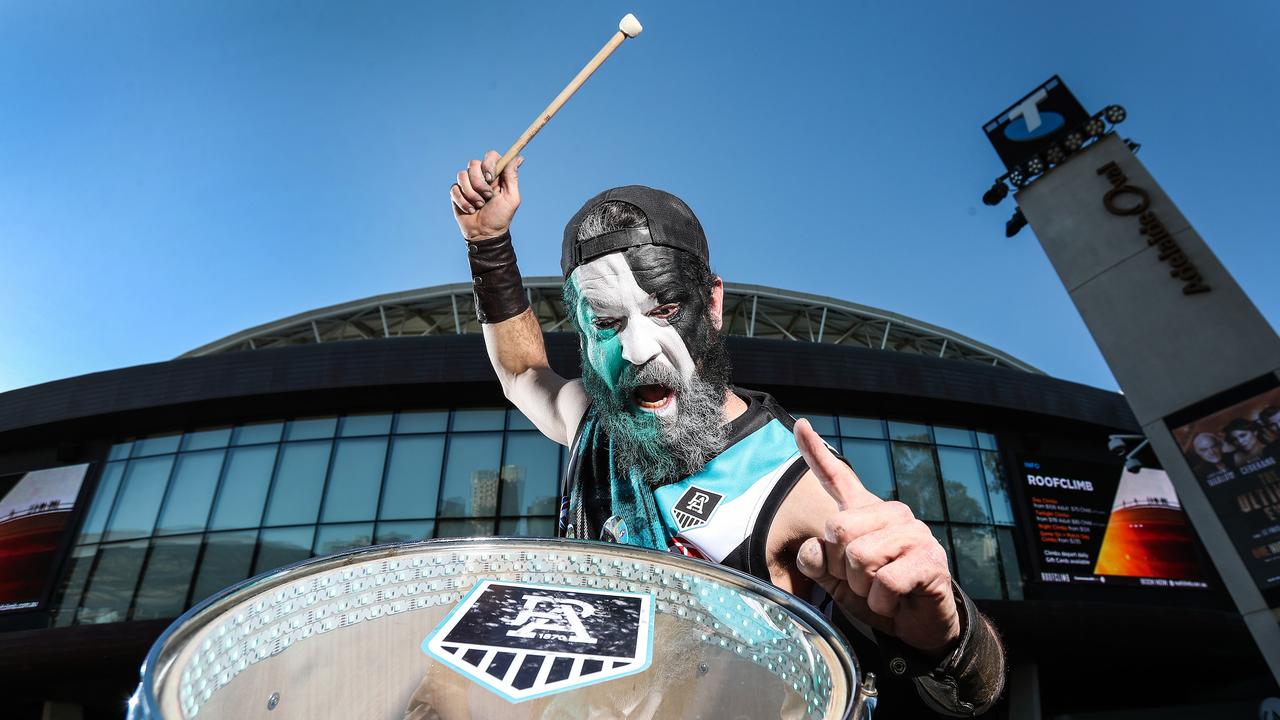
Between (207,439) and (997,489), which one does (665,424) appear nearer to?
(997,489)

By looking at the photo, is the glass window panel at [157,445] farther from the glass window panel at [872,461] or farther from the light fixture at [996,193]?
the light fixture at [996,193]

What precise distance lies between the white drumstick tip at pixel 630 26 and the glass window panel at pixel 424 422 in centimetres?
1298

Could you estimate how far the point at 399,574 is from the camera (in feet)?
3.36

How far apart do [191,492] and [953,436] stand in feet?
53.5

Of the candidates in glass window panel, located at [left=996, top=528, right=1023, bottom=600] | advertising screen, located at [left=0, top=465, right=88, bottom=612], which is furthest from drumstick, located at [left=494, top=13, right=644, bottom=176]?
advertising screen, located at [left=0, top=465, right=88, bottom=612]

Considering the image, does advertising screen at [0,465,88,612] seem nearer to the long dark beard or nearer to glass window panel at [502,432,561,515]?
glass window panel at [502,432,561,515]

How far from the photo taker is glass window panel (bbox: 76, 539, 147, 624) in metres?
13.4

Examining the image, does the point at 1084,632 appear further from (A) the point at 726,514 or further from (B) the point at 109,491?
(B) the point at 109,491

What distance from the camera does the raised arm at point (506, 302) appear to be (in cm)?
248

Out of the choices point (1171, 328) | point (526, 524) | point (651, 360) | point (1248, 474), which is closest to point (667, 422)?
point (651, 360)

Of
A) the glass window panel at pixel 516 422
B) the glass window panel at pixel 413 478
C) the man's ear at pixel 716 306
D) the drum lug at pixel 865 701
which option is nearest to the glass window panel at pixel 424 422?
the glass window panel at pixel 413 478

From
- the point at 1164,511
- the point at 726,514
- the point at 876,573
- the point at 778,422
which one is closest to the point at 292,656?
the point at 876,573

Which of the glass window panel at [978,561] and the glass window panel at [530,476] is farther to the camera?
the glass window panel at [978,561]

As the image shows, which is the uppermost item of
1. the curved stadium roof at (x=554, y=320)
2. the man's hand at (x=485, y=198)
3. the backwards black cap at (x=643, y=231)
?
the curved stadium roof at (x=554, y=320)
